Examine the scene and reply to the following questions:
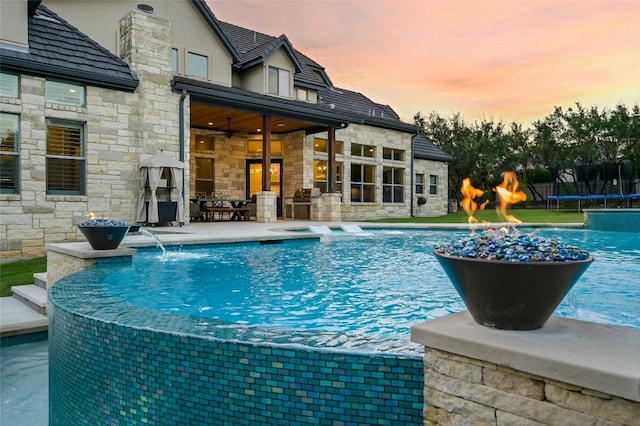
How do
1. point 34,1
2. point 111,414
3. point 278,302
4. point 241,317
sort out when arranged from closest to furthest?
1. point 111,414
2. point 241,317
3. point 278,302
4. point 34,1

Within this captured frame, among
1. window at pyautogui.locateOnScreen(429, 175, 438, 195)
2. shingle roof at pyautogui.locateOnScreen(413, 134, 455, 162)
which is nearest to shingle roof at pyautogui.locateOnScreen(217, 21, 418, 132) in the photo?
shingle roof at pyautogui.locateOnScreen(413, 134, 455, 162)

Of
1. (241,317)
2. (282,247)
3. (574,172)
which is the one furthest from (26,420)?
(574,172)

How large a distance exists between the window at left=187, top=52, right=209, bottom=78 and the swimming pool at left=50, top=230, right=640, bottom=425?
1053 cm

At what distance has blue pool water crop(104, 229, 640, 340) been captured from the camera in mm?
3523

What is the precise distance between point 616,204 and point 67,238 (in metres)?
23.5

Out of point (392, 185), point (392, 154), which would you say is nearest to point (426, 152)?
point (392, 154)

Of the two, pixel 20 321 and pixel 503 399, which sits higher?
pixel 503 399

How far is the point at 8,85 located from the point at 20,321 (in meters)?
6.56

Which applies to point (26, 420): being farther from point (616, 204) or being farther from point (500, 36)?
point (616, 204)

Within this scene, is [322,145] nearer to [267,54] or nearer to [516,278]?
[267,54]

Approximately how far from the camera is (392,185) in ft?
65.0

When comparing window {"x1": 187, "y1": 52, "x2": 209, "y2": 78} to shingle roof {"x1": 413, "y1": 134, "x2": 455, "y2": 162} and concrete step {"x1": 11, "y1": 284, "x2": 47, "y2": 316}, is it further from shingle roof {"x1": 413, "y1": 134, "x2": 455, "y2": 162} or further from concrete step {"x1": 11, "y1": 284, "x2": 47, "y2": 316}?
shingle roof {"x1": 413, "y1": 134, "x2": 455, "y2": 162}

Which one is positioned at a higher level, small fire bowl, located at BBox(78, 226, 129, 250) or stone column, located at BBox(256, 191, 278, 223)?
stone column, located at BBox(256, 191, 278, 223)

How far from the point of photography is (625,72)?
719 inches
